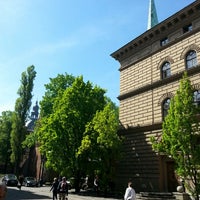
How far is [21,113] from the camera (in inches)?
2028

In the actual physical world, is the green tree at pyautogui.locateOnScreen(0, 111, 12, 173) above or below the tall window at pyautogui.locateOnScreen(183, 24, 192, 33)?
below

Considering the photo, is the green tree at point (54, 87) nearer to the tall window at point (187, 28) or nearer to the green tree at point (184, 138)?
the tall window at point (187, 28)

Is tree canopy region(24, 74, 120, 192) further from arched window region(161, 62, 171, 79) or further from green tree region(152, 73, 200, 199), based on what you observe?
green tree region(152, 73, 200, 199)

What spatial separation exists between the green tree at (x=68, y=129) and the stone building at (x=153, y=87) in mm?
4271

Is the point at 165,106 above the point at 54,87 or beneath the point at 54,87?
beneath

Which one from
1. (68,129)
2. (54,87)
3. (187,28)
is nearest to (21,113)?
(54,87)

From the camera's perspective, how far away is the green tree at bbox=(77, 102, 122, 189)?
2584 centimetres

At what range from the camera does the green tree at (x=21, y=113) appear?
50.9m

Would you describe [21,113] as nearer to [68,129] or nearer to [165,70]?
[68,129]

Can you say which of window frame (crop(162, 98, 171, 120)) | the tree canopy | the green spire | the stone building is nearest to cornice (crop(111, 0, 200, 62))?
the stone building

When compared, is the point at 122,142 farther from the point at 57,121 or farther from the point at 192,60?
the point at 192,60

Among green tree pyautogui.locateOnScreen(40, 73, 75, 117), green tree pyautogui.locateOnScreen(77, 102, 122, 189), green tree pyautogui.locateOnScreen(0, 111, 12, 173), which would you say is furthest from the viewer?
green tree pyautogui.locateOnScreen(0, 111, 12, 173)

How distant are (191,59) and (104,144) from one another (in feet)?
36.4

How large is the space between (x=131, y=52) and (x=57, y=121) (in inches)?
451
